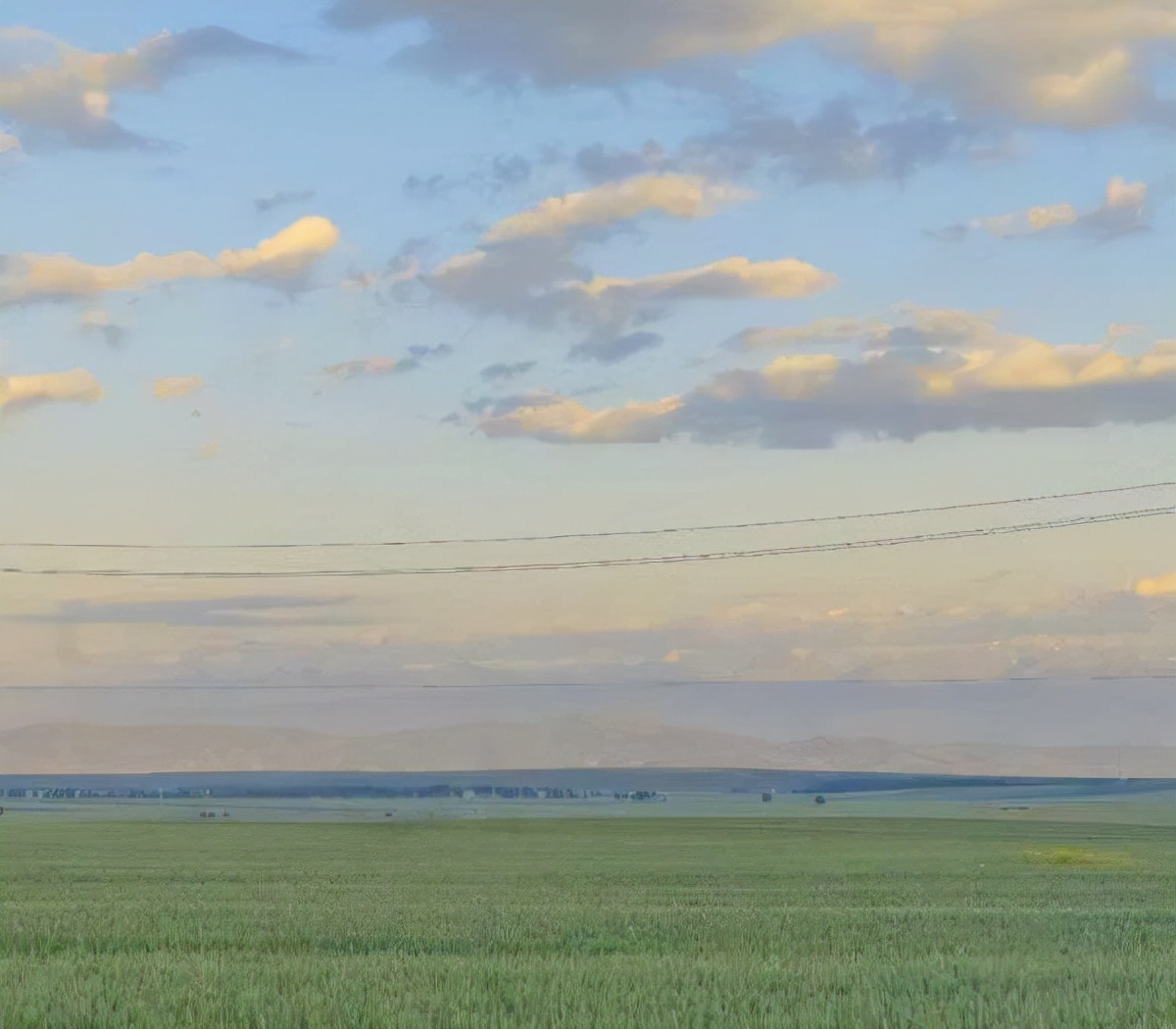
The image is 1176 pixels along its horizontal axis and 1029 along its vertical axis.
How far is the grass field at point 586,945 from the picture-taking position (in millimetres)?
18984

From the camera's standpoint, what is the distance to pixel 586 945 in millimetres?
29609

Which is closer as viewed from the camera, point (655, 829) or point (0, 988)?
point (0, 988)

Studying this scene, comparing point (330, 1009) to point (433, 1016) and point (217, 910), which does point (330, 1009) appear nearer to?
point (433, 1016)

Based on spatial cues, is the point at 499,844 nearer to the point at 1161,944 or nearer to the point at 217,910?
the point at 217,910

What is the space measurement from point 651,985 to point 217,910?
819 inches

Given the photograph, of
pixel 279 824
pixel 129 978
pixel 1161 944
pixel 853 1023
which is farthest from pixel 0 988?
pixel 279 824

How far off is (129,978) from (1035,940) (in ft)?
57.5

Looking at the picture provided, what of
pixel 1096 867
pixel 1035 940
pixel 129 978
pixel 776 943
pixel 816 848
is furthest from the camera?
pixel 816 848

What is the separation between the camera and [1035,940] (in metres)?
30.8

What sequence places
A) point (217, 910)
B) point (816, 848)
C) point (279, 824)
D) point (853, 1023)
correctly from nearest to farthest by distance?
1. point (853, 1023)
2. point (217, 910)
3. point (816, 848)
4. point (279, 824)

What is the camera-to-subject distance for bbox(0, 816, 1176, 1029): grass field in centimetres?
1898

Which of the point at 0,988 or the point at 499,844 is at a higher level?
the point at 0,988

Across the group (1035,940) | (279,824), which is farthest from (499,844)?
(1035,940)

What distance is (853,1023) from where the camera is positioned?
706 inches
